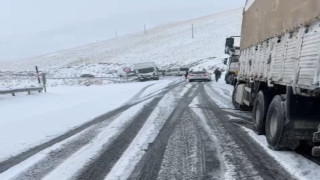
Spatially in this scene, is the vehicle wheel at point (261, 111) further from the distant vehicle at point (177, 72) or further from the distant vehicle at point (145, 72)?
the distant vehicle at point (177, 72)

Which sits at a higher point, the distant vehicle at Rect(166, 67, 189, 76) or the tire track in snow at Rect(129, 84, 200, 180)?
the tire track in snow at Rect(129, 84, 200, 180)

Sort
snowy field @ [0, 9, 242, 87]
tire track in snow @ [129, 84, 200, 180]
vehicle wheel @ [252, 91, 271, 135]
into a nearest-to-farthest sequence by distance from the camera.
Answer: tire track in snow @ [129, 84, 200, 180] → vehicle wheel @ [252, 91, 271, 135] → snowy field @ [0, 9, 242, 87]

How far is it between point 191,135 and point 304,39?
404 cm

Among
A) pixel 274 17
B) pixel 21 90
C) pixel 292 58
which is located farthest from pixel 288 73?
pixel 21 90

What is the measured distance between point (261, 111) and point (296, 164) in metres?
2.66

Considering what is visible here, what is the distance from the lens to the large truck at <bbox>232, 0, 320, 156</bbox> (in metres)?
6.10

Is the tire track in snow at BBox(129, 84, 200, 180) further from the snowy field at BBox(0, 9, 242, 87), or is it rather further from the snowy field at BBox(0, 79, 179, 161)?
the snowy field at BBox(0, 9, 242, 87)

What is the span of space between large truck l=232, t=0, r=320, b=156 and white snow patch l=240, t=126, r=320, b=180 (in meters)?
0.16

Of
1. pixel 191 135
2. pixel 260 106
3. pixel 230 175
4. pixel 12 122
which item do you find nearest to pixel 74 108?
pixel 12 122

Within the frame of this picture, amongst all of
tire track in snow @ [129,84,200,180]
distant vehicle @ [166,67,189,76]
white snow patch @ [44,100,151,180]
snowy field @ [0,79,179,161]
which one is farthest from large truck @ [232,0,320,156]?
distant vehicle @ [166,67,189,76]

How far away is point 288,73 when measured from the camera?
714cm

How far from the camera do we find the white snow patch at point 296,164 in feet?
19.8

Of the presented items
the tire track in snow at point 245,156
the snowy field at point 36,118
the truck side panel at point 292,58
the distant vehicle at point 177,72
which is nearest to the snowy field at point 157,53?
the distant vehicle at point 177,72

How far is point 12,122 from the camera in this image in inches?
478
